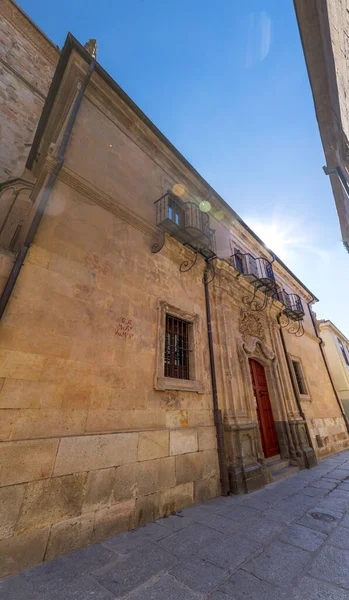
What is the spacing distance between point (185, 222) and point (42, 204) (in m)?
4.53

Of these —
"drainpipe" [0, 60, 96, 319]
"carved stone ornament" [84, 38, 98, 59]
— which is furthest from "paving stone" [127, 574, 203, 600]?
"carved stone ornament" [84, 38, 98, 59]

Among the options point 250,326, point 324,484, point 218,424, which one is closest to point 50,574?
point 218,424

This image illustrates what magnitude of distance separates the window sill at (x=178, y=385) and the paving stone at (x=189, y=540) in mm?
2013

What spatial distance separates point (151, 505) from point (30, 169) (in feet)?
29.9

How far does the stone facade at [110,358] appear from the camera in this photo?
120 inches

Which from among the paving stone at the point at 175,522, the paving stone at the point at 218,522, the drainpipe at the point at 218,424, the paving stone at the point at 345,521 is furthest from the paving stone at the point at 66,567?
the paving stone at the point at 345,521

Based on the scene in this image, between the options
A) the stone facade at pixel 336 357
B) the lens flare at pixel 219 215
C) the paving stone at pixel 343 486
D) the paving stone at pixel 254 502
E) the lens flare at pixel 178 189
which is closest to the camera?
the paving stone at pixel 254 502

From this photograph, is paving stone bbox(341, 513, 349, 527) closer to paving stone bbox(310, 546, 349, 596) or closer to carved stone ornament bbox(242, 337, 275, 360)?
paving stone bbox(310, 546, 349, 596)

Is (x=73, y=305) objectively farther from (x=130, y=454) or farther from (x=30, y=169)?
(x=30, y=169)

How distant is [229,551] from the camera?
2777 millimetres

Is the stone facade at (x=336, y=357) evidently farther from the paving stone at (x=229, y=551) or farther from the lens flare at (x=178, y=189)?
the paving stone at (x=229, y=551)

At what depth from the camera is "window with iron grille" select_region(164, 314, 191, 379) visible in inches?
210

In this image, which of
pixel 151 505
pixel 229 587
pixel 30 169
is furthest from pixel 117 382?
pixel 30 169

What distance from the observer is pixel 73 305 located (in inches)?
157
